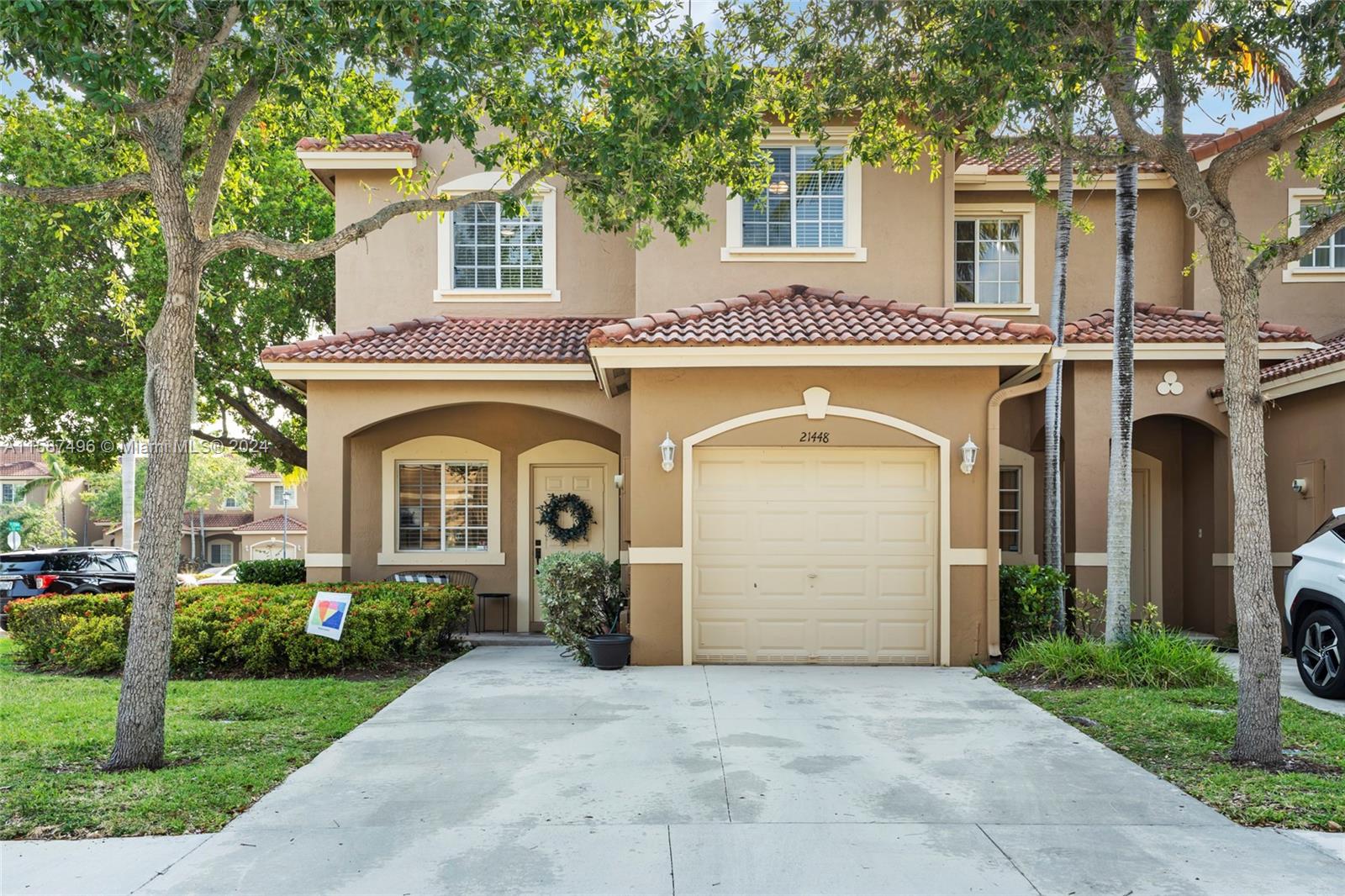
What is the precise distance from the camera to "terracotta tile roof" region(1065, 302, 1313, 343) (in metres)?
13.5

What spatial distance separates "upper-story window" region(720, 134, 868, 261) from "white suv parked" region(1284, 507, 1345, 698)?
20.3 feet

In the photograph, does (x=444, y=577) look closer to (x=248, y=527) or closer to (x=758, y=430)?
(x=758, y=430)

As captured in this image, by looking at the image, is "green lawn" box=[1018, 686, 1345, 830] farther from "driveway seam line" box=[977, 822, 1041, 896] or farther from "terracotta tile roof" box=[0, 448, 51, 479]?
"terracotta tile roof" box=[0, 448, 51, 479]

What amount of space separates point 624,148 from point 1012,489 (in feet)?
29.8

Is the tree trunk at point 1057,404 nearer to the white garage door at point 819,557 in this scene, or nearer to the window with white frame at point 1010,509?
the window with white frame at point 1010,509

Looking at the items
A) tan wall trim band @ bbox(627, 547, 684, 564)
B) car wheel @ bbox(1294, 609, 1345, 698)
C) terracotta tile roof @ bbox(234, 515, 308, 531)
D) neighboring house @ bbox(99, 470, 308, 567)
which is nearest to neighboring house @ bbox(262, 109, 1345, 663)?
tan wall trim band @ bbox(627, 547, 684, 564)

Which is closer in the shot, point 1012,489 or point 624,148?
point 624,148

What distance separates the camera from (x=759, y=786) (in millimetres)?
6715

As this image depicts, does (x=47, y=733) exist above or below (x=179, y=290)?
below

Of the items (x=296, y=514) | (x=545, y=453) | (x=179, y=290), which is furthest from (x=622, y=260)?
(x=296, y=514)

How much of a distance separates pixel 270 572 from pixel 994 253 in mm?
11957

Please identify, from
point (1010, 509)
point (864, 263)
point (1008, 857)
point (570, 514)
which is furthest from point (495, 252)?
point (1008, 857)

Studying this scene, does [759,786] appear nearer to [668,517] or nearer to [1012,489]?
[668,517]

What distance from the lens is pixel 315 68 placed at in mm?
7957
